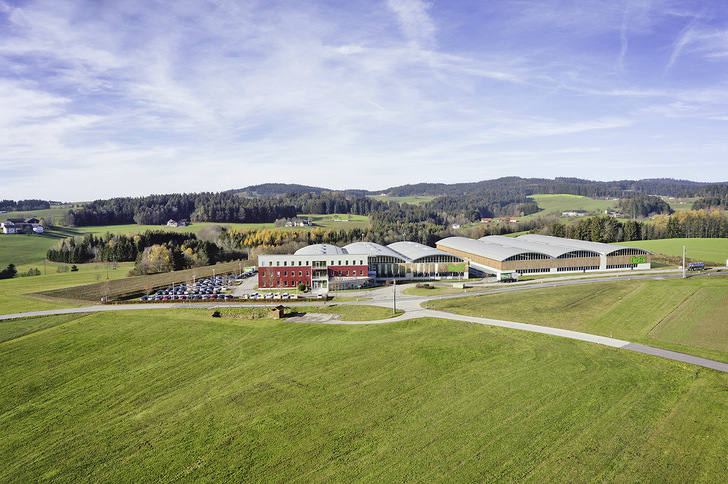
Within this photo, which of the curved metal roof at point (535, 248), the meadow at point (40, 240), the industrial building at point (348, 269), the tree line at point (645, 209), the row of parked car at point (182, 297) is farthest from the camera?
the tree line at point (645, 209)

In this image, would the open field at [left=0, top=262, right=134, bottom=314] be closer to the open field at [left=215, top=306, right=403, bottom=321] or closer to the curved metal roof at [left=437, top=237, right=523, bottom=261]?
the open field at [left=215, top=306, right=403, bottom=321]

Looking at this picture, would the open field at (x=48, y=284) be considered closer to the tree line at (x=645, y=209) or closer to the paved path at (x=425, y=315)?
the paved path at (x=425, y=315)

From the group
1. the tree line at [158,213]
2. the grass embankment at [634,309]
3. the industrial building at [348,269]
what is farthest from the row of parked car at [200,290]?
the tree line at [158,213]

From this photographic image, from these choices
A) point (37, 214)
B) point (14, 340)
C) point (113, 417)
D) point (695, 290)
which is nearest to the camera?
point (113, 417)

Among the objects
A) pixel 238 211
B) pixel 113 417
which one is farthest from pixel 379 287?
pixel 238 211

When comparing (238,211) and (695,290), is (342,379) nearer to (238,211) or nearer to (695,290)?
(695,290)

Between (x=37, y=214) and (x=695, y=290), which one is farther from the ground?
(x=37, y=214)
